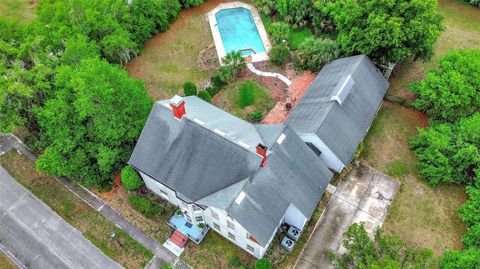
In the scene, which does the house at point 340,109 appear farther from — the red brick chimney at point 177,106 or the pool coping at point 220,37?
the red brick chimney at point 177,106

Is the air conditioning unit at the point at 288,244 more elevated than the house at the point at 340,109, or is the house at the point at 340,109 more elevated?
the house at the point at 340,109

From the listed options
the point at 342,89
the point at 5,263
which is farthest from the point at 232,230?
the point at 5,263

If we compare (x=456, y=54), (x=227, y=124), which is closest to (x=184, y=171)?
(x=227, y=124)

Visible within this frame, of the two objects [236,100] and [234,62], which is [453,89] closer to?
[236,100]

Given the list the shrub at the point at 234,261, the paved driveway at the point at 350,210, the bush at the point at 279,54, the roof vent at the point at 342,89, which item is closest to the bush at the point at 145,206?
the shrub at the point at 234,261

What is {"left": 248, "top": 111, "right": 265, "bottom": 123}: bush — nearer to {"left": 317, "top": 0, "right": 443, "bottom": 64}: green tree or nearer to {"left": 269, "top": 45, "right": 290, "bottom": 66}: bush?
{"left": 269, "top": 45, "right": 290, "bottom": 66}: bush
